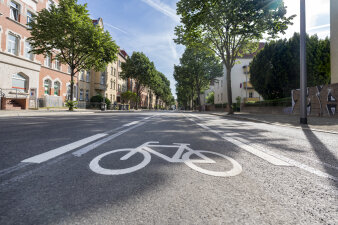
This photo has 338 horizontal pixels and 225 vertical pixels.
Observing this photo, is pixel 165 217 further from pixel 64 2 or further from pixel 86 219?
pixel 64 2

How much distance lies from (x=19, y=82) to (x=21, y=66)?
179cm

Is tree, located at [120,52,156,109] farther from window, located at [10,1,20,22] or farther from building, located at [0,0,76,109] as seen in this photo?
window, located at [10,1,20,22]

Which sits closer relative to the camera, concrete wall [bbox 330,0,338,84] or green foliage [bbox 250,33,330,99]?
concrete wall [bbox 330,0,338,84]

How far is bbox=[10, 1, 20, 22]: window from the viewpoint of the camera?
19.6 m

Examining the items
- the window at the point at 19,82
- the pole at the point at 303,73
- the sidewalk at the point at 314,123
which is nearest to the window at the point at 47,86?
the window at the point at 19,82

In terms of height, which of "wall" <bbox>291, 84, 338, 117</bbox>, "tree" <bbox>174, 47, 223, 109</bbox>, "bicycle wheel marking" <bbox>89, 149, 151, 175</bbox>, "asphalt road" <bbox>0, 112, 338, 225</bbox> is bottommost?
"asphalt road" <bbox>0, 112, 338, 225</bbox>

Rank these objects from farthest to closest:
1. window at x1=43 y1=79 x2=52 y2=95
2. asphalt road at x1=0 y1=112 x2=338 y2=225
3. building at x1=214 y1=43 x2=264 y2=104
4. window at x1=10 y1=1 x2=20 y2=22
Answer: building at x1=214 y1=43 x2=264 y2=104 → window at x1=43 y1=79 x2=52 y2=95 → window at x1=10 y1=1 x2=20 y2=22 → asphalt road at x1=0 y1=112 x2=338 y2=225

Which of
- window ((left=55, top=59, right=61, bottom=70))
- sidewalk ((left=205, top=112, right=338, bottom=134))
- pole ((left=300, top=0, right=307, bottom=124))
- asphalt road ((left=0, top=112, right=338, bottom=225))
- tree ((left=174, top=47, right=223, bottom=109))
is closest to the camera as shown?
asphalt road ((left=0, top=112, right=338, bottom=225))

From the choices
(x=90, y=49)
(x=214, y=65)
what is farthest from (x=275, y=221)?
(x=214, y=65)

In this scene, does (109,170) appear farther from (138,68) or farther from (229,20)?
(138,68)

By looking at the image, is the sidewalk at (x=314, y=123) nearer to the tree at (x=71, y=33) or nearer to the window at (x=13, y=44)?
the tree at (x=71, y=33)

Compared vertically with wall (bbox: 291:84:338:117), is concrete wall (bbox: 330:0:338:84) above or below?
above

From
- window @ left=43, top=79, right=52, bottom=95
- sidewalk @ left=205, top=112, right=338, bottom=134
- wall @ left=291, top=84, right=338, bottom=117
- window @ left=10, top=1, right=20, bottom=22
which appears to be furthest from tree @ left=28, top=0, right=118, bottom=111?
wall @ left=291, top=84, right=338, bottom=117

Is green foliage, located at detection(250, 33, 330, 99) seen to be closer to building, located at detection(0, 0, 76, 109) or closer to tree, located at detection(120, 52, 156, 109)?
building, located at detection(0, 0, 76, 109)
